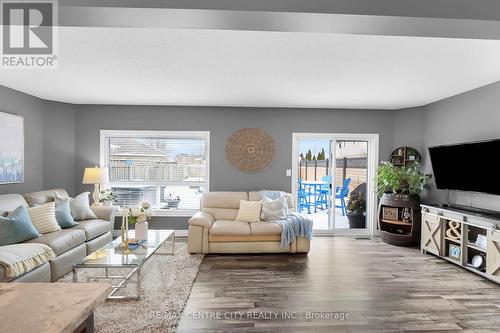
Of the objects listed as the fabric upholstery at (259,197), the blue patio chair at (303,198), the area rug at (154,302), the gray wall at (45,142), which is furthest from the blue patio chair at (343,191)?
the gray wall at (45,142)

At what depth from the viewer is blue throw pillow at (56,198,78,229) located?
3747 mm

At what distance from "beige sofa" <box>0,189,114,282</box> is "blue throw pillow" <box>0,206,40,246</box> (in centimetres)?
9

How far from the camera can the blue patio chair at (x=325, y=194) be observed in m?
5.46

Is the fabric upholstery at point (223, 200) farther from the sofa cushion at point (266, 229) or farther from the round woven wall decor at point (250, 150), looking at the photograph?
the sofa cushion at point (266, 229)

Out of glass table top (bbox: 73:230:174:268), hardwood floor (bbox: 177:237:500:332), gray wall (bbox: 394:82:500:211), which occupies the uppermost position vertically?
gray wall (bbox: 394:82:500:211)

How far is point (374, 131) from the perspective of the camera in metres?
5.39

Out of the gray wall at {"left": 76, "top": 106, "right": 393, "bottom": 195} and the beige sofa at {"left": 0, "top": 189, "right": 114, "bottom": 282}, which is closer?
the beige sofa at {"left": 0, "top": 189, "right": 114, "bottom": 282}

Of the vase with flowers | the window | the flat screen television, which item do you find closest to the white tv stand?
the flat screen television

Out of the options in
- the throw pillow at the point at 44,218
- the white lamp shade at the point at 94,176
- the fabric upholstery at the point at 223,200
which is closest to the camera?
the throw pillow at the point at 44,218

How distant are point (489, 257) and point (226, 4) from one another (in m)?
3.98

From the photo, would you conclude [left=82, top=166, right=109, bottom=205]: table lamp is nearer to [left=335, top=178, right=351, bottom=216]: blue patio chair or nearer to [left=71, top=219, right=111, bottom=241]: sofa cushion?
[left=71, top=219, right=111, bottom=241]: sofa cushion

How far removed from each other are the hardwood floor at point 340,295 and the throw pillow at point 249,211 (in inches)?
24.8

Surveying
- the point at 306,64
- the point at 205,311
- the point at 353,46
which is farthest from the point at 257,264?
the point at 353,46

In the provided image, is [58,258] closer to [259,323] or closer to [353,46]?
[259,323]
